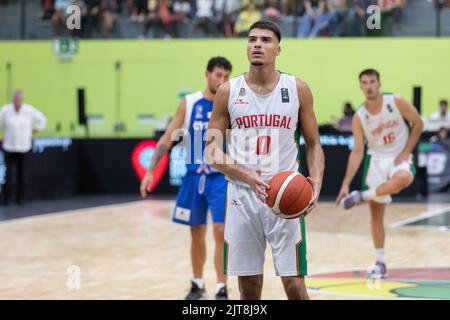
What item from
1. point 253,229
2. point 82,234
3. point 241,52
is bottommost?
point 82,234

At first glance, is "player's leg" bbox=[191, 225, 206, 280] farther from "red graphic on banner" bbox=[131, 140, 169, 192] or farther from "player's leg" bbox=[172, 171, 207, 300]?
"red graphic on banner" bbox=[131, 140, 169, 192]

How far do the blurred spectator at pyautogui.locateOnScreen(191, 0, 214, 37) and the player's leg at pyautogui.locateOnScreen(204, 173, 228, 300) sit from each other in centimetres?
1419

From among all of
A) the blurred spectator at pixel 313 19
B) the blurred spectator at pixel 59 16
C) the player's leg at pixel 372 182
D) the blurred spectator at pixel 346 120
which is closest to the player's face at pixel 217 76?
Answer: the player's leg at pixel 372 182

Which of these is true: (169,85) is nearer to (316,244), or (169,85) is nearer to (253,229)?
(316,244)

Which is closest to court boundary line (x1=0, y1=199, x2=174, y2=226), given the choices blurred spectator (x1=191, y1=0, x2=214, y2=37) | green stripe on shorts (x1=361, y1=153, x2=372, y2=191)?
blurred spectator (x1=191, y1=0, x2=214, y2=37)

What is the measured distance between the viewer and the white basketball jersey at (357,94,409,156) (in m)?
10.8

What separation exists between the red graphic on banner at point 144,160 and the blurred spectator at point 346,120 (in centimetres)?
332

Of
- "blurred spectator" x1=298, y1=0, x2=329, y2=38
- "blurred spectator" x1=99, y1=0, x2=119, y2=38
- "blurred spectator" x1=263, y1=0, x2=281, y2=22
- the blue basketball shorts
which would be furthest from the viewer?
"blurred spectator" x1=99, y1=0, x2=119, y2=38

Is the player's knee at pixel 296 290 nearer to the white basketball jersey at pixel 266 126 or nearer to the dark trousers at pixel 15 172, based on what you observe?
the white basketball jersey at pixel 266 126

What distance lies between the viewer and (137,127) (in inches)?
928

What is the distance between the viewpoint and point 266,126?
6719mm

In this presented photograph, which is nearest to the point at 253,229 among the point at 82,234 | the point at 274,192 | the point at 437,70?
the point at 274,192

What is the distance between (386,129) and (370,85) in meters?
0.50
